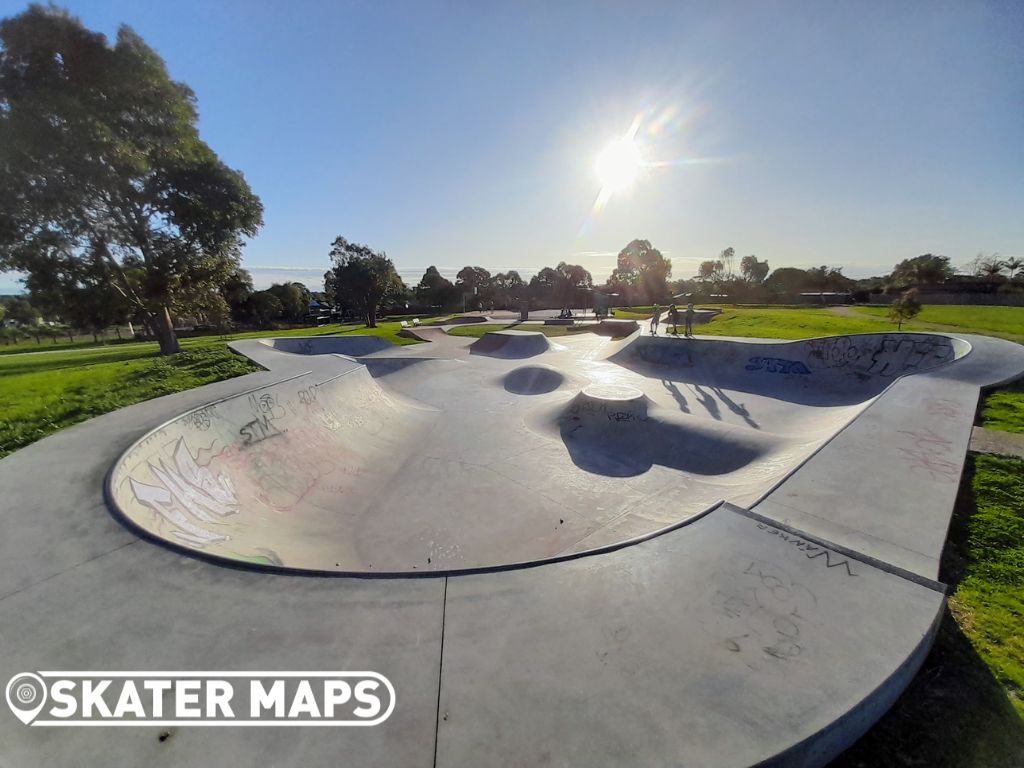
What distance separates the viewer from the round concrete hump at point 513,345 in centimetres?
2453

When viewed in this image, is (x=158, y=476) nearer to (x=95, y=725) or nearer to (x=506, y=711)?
(x=95, y=725)

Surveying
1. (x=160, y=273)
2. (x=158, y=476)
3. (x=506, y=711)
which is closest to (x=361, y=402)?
(x=158, y=476)

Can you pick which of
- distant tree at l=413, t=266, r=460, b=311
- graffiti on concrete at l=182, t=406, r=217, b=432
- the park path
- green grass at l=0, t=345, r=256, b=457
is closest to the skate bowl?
graffiti on concrete at l=182, t=406, r=217, b=432

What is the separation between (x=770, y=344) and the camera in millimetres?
16781

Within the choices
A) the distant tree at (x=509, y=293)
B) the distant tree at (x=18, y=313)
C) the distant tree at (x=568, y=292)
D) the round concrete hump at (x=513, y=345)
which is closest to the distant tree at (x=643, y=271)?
the distant tree at (x=568, y=292)

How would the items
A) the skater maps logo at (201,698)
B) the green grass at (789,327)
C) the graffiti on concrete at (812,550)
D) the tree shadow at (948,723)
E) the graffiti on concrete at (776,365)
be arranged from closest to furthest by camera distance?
the tree shadow at (948,723), the skater maps logo at (201,698), the graffiti on concrete at (812,550), the graffiti on concrete at (776,365), the green grass at (789,327)

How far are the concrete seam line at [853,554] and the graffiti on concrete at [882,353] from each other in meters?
14.3

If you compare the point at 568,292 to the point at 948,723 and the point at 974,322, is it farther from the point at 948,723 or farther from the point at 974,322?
the point at 948,723

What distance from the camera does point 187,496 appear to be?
6523 millimetres

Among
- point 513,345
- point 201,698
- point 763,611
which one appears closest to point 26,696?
point 201,698

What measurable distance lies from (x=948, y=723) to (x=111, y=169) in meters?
28.3

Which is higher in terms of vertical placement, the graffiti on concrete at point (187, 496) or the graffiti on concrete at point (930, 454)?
the graffiti on concrete at point (930, 454)

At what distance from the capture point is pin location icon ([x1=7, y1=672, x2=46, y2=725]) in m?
2.43

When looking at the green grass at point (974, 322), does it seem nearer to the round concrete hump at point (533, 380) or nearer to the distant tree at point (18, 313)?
the round concrete hump at point (533, 380)
